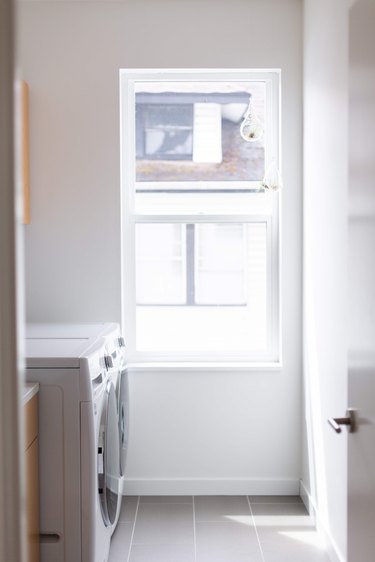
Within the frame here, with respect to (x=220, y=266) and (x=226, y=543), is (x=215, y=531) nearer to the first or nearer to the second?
(x=226, y=543)

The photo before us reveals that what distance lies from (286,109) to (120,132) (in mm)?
891

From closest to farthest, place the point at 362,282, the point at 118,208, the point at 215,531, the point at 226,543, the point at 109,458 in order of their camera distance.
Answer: the point at 362,282
the point at 109,458
the point at 226,543
the point at 215,531
the point at 118,208

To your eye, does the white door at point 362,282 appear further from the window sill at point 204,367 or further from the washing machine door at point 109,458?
the window sill at point 204,367

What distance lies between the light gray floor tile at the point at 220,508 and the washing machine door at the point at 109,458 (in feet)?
1.95

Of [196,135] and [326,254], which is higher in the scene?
[196,135]

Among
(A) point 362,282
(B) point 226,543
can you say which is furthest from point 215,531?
(A) point 362,282

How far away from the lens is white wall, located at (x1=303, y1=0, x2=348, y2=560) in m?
2.61

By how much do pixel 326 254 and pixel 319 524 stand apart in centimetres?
126

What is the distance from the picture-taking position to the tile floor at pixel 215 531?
291 centimetres

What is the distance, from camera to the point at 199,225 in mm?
3750

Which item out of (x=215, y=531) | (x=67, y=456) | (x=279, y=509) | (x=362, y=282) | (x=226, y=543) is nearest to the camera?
(x=362, y=282)

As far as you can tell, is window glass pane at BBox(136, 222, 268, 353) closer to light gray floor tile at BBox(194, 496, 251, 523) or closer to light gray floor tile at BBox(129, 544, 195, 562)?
light gray floor tile at BBox(194, 496, 251, 523)

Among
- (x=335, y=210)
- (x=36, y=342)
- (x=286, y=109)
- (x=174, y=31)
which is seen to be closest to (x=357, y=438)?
(x=335, y=210)

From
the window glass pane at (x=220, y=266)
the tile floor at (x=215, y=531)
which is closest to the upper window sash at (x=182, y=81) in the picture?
the window glass pane at (x=220, y=266)
